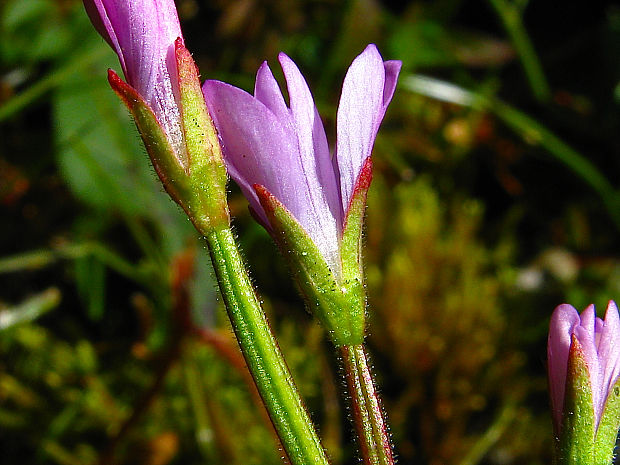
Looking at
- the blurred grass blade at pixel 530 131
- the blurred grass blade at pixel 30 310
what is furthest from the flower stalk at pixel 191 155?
the blurred grass blade at pixel 530 131

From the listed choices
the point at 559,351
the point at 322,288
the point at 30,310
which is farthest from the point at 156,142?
the point at 30,310

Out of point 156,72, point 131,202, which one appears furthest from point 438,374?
point 156,72

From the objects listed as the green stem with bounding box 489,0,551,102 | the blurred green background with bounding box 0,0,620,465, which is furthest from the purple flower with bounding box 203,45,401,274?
the green stem with bounding box 489,0,551,102

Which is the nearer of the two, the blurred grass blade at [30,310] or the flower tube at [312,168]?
the flower tube at [312,168]

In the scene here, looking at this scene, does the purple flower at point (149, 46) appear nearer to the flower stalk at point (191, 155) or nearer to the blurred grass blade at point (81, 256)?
the flower stalk at point (191, 155)

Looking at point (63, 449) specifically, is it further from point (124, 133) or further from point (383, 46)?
point (383, 46)

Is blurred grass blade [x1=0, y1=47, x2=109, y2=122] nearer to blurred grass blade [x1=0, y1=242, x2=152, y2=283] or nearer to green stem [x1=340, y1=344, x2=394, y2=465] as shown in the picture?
blurred grass blade [x1=0, y1=242, x2=152, y2=283]

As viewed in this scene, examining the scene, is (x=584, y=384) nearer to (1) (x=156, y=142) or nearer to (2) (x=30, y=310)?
(1) (x=156, y=142)
